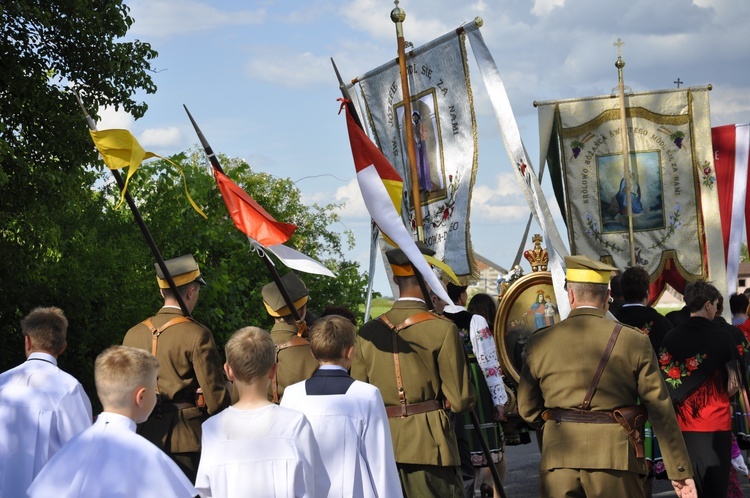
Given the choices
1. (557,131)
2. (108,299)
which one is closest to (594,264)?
(557,131)

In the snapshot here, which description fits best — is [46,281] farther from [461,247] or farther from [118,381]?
[118,381]

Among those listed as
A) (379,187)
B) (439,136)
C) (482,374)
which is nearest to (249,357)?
(379,187)

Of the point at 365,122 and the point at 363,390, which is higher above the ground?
the point at 365,122

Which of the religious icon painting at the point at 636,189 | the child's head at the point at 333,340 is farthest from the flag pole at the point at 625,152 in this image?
the child's head at the point at 333,340

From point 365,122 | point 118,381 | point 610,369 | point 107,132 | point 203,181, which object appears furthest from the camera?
point 203,181

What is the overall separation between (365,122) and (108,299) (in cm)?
538

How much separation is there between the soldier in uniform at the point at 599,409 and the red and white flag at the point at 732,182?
8.21 metres

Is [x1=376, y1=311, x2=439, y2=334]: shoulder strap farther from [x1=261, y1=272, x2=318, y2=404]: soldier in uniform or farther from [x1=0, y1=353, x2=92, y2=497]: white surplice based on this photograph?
[x1=0, y1=353, x2=92, y2=497]: white surplice

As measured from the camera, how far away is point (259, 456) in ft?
13.6

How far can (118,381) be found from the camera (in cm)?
357

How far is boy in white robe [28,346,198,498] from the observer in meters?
3.43

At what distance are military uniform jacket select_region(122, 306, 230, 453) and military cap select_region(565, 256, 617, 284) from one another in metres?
2.18

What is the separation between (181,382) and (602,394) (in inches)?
99.8

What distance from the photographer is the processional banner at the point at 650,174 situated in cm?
1341
